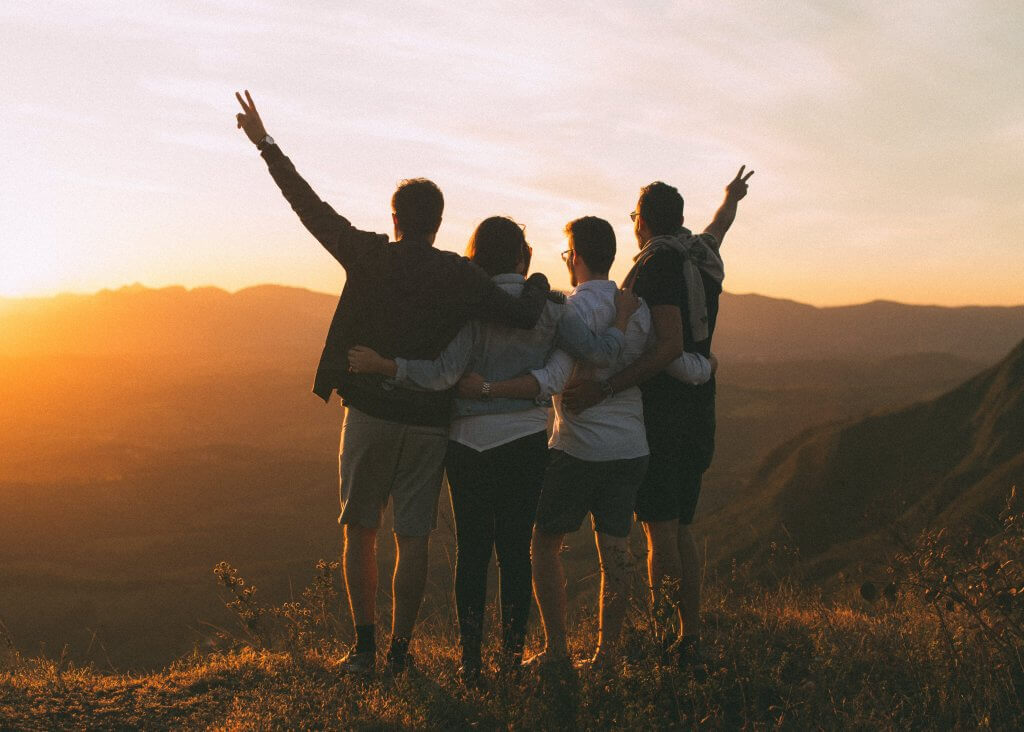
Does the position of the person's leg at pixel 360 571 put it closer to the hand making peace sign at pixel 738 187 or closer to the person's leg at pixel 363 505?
the person's leg at pixel 363 505

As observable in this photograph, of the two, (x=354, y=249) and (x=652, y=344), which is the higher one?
(x=354, y=249)

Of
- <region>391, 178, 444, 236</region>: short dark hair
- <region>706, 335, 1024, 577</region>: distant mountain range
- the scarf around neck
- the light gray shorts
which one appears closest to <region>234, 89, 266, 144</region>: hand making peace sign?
<region>391, 178, 444, 236</region>: short dark hair

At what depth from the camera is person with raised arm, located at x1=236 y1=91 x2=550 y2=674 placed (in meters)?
3.39

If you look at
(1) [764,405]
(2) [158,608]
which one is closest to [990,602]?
(2) [158,608]

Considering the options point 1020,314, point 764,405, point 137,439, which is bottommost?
point 137,439

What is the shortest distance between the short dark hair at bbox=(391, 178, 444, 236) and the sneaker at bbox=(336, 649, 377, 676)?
1794 millimetres

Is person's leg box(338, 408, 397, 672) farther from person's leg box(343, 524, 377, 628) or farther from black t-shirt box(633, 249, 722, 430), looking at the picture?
black t-shirt box(633, 249, 722, 430)

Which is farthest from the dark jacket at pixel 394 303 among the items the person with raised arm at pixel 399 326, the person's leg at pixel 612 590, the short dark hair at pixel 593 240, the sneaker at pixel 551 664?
the sneaker at pixel 551 664

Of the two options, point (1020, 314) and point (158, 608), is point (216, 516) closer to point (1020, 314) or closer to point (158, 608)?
point (158, 608)

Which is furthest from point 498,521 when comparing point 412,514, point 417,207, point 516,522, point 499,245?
point 417,207

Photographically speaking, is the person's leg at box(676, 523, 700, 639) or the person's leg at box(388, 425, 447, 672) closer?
the person's leg at box(388, 425, 447, 672)

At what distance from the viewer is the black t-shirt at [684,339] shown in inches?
141

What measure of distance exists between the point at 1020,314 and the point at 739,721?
6233 inches

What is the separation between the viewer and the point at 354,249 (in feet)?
11.3
